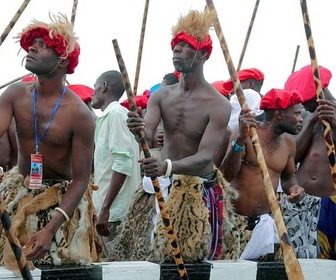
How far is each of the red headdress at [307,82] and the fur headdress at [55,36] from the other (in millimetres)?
2690

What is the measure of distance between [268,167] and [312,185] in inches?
26.1

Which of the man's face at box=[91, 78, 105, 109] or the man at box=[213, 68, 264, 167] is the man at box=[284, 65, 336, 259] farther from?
the man's face at box=[91, 78, 105, 109]

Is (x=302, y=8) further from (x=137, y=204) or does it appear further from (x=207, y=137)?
(x=137, y=204)

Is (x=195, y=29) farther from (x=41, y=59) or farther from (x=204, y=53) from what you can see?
(x=41, y=59)

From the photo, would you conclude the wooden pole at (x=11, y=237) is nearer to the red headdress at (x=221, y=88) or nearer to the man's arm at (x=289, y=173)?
the man's arm at (x=289, y=173)

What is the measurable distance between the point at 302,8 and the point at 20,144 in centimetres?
225

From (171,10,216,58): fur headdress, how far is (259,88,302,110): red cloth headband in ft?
3.47

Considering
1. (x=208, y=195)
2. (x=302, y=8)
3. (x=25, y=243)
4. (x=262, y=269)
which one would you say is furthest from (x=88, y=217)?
(x=302, y=8)

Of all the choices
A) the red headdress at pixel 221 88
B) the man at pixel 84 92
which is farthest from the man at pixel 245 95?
the man at pixel 84 92

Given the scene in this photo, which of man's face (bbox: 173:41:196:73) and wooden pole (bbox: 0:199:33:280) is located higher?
man's face (bbox: 173:41:196:73)

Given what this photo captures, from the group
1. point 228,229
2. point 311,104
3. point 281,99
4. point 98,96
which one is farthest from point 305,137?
point 98,96

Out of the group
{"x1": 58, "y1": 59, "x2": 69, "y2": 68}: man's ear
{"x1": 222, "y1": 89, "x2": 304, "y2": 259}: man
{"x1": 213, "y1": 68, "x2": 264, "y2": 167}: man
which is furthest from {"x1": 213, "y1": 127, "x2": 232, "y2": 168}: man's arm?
{"x1": 58, "y1": 59, "x2": 69, "y2": 68}: man's ear

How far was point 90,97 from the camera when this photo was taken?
31.2ft

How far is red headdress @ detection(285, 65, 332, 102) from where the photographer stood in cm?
804
